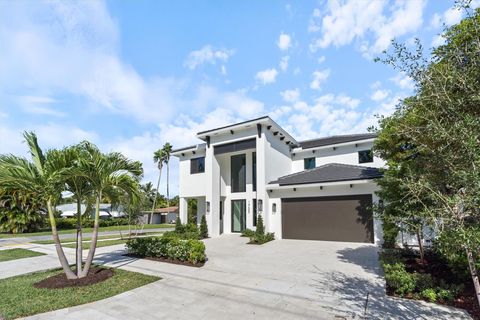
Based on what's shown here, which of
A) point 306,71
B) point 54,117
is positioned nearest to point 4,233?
point 54,117

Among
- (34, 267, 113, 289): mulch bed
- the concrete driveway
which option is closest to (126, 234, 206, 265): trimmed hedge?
the concrete driveway

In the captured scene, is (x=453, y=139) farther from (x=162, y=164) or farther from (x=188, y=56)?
(x=162, y=164)

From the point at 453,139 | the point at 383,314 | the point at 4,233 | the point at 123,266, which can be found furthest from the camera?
the point at 4,233

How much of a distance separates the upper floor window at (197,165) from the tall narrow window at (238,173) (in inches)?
100

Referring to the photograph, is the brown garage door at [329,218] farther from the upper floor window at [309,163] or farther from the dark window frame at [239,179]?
the upper floor window at [309,163]

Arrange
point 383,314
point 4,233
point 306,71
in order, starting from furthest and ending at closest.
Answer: point 4,233 < point 306,71 < point 383,314

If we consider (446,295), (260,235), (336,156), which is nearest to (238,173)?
(260,235)

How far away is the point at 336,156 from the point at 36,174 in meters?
17.5

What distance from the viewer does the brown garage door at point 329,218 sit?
15.0 meters

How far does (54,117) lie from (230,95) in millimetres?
10455

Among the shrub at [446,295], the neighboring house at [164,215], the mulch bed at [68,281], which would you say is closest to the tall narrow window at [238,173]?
the mulch bed at [68,281]

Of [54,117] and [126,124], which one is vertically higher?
[126,124]

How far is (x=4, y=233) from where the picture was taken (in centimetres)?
2608

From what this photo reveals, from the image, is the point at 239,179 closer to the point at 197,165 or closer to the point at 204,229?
the point at 197,165
